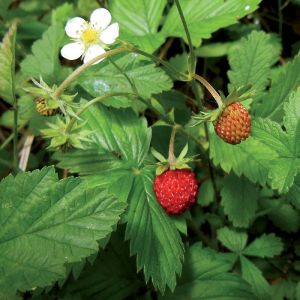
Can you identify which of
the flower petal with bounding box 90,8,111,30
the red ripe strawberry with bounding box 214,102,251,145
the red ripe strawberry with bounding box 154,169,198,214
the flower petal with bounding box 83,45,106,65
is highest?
the flower petal with bounding box 90,8,111,30

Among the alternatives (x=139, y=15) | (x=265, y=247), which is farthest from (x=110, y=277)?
(x=139, y=15)

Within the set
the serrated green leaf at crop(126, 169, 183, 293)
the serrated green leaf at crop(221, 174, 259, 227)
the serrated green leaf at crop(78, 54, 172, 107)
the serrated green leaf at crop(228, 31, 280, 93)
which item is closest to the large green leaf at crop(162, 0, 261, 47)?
the serrated green leaf at crop(228, 31, 280, 93)

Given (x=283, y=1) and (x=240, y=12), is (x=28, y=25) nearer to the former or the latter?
(x=240, y=12)

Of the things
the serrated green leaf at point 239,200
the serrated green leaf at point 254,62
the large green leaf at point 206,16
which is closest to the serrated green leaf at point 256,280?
the serrated green leaf at point 239,200

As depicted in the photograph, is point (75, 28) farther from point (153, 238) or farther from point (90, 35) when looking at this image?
point (153, 238)

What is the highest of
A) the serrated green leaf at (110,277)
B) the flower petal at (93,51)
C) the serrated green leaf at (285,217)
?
the flower petal at (93,51)

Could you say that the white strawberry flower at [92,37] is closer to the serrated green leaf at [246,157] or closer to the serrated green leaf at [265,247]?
the serrated green leaf at [246,157]

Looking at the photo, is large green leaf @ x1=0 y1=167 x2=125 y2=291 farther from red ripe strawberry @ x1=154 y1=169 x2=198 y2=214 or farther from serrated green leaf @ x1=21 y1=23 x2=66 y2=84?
serrated green leaf @ x1=21 y1=23 x2=66 y2=84
